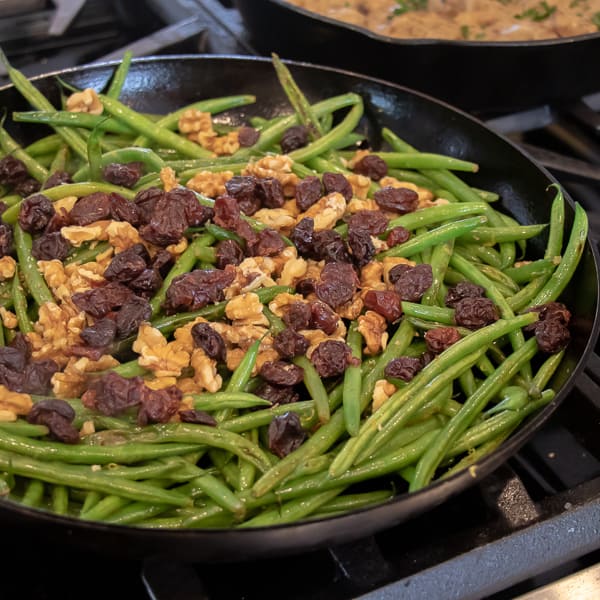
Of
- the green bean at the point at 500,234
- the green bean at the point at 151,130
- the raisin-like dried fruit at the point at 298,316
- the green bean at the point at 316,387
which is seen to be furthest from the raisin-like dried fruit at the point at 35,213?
the green bean at the point at 500,234

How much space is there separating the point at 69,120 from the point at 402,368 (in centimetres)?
180

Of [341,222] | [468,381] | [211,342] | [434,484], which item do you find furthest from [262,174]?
[434,484]

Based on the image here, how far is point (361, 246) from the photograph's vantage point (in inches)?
104

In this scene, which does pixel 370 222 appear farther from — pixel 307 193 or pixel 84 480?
pixel 84 480

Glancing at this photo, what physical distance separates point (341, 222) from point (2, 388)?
1369 millimetres

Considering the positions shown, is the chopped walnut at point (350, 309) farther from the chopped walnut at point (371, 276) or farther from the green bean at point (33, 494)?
the green bean at point (33, 494)

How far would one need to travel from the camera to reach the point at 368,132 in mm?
3494

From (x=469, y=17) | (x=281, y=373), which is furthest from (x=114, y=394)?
(x=469, y=17)

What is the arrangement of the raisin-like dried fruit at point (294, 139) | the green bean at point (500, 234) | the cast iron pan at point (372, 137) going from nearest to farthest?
1. the cast iron pan at point (372, 137)
2. the green bean at point (500, 234)
3. the raisin-like dried fruit at point (294, 139)

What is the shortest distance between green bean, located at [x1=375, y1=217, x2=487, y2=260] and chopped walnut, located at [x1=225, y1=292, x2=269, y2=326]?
22.5 inches

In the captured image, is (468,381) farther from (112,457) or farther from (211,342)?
(112,457)

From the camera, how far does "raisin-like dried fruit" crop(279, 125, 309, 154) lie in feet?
10.4

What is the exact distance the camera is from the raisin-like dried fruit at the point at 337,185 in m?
2.88

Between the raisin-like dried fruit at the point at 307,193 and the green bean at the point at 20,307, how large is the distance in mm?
1059
